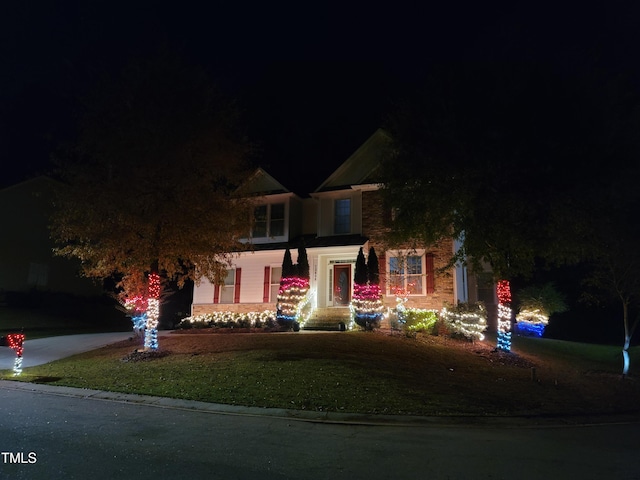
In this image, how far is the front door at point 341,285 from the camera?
21188 mm

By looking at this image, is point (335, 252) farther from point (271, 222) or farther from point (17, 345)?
point (17, 345)

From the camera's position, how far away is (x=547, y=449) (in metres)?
6.43

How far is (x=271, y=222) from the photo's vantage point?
23.4m

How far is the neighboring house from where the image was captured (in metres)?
29.2

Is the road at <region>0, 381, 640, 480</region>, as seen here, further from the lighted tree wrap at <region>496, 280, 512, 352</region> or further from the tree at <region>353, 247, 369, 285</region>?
the tree at <region>353, 247, 369, 285</region>

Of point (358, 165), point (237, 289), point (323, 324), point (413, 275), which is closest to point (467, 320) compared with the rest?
point (413, 275)

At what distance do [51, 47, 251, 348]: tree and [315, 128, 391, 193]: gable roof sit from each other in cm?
808

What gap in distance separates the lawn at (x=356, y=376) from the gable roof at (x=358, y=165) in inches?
316

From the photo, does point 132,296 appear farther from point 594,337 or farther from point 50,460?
point 594,337

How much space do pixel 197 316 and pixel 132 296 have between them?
6.13 metres

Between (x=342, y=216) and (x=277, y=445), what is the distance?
1650 centimetres

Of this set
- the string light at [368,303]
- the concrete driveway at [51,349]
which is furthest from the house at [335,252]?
the concrete driveway at [51,349]

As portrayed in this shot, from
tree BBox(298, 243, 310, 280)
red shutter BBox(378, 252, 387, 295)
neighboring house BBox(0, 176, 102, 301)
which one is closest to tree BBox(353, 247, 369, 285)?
red shutter BBox(378, 252, 387, 295)

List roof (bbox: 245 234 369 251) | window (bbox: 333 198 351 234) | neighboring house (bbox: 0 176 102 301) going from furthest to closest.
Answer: neighboring house (bbox: 0 176 102 301), window (bbox: 333 198 351 234), roof (bbox: 245 234 369 251)
